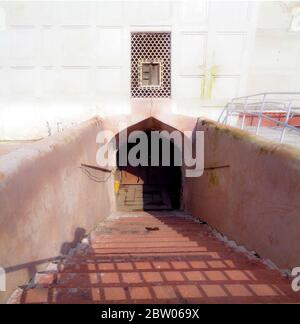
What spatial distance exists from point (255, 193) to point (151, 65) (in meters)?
5.70

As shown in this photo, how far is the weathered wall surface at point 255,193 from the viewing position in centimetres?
263

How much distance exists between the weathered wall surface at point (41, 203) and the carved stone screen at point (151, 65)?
3453mm

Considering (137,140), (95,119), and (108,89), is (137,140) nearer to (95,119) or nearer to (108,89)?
(108,89)

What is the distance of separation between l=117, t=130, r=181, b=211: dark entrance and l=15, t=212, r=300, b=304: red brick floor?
623cm

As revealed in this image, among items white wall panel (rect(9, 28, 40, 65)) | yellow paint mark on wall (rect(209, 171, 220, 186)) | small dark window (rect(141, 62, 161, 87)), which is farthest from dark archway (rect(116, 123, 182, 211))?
white wall panel (rect(9, 28, 40, 65))

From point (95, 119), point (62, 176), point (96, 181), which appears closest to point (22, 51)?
point (95, 119)

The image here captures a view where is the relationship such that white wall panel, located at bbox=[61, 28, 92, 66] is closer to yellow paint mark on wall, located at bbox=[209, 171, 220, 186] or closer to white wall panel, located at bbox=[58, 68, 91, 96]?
white wall panel, located at bbox=[58, 68, 91, 96]

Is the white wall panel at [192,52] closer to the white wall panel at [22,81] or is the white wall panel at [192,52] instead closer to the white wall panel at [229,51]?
the white wall panel at [229,51]

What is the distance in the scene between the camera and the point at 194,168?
7250mm

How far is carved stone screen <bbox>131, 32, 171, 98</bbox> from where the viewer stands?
756 cm

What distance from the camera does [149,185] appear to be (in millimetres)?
10891

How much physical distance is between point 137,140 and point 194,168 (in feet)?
10.7

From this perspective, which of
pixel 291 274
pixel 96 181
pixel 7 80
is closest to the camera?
pixel 291 274

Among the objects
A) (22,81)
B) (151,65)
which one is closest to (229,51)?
(151,65)
